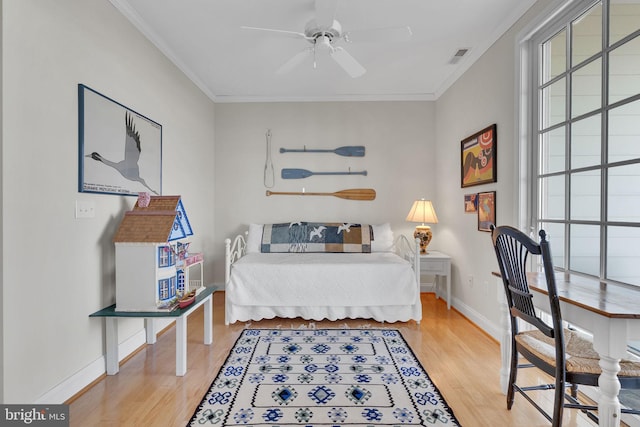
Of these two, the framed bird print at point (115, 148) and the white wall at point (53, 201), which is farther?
the framed bird print at point (115, 148)

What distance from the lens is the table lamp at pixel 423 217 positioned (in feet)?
12.6

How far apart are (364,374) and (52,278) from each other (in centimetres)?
197

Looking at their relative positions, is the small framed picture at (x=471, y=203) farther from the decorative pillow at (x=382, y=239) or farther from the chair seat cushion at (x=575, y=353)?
the chair seat cushion at (x=575, y=353)

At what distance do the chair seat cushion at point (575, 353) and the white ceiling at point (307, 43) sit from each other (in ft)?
7.56

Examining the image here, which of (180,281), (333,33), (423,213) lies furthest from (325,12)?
(423,213)

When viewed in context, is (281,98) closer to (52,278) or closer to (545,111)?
(545,111)

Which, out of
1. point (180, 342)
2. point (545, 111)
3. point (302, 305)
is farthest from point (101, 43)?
point (545, 111)

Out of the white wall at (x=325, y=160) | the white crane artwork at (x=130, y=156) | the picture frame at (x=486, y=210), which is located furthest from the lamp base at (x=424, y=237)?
the white crane artwork at (x=130, y=156)

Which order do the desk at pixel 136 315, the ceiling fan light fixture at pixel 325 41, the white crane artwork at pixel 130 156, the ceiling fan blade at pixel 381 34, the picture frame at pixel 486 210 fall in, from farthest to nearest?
the picture frame at pixel 486 210
the ceiling fan light fixture at pixel 325 41
the white crane artwork at pixel 130 156
the ceiling fan blade at pixel 381 34
the desk at pixel 136 315

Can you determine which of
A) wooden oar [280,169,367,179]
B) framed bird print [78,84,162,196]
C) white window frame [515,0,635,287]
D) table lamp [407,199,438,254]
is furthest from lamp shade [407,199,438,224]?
framed bird print [78,84,162,196]

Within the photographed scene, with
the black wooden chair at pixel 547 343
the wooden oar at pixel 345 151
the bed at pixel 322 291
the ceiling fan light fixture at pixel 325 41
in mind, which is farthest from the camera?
the wooden oar at pixel 345 151

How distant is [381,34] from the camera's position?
2227 mm

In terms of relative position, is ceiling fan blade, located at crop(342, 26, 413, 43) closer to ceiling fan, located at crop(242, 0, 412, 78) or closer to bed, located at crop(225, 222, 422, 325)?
ceiling fan, located at crop(242, 0, 412, 78)

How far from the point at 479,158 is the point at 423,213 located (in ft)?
3.38
